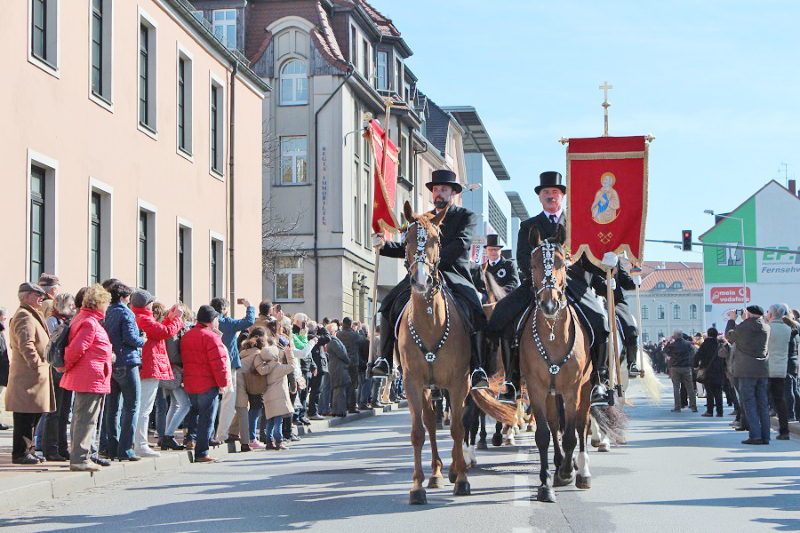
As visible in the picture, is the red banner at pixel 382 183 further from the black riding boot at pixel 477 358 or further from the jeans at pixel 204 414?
the jeans at pixel 204 414

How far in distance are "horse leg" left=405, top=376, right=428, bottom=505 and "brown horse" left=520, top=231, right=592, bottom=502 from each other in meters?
1.08

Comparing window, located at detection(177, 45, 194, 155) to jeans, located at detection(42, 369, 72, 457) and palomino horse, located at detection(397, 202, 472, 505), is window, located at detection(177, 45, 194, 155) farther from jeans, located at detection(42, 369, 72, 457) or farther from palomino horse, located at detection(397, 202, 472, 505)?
palomino horse, located at detection(397, 202, 472, 505)

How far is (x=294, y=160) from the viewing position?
153 feet

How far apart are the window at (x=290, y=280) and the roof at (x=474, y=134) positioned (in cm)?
3088

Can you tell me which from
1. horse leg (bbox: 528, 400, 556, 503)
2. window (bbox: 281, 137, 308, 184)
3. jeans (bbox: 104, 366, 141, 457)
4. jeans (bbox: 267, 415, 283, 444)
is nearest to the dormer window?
window (bbox: 281, 137, 308, 184)

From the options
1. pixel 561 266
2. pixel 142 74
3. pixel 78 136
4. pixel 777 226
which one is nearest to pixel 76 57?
pixel 78 136

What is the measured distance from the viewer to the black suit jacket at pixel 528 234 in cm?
1146

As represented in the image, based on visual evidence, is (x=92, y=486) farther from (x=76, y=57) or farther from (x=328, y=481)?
(x=76, y=57)

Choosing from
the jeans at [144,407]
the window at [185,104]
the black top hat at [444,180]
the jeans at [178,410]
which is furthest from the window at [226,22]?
the black top hat at [444,180]

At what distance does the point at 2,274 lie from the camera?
1848cm

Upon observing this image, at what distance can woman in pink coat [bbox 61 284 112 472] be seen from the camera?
12383 mm

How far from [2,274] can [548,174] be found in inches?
395

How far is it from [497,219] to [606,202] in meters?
77.7

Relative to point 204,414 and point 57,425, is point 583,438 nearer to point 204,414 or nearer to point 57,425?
point 204,414
